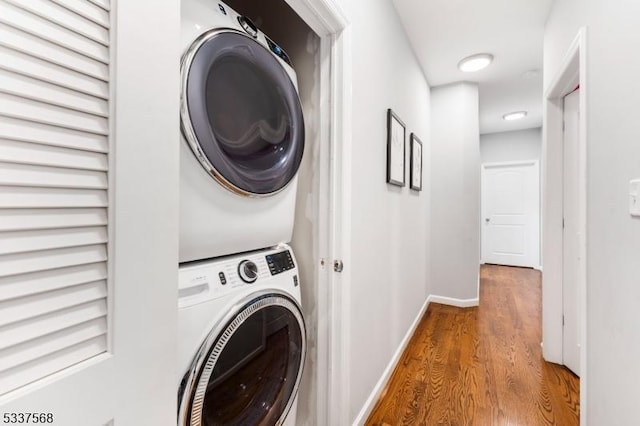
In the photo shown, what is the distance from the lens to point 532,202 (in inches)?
204

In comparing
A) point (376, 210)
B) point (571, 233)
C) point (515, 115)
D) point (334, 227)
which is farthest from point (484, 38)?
point (515, 115)

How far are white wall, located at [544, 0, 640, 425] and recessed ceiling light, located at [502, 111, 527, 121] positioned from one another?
3.36 meters

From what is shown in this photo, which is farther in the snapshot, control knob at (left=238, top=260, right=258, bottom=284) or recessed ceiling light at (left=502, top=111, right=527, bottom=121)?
recessed ceiling light at (left=502, top=111, right=527, bottom=121)

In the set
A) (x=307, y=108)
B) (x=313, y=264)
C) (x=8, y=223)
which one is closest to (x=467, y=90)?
(x=307, y=108)

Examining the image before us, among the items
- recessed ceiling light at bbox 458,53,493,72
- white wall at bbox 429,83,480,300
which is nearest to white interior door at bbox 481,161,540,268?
white wall at bbox 429,83,480,300

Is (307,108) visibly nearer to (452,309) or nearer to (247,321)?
(247,321)

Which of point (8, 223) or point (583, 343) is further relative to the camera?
point (583, 343)

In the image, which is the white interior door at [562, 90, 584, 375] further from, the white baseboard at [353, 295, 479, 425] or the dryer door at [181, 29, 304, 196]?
the dryer door at [181, 29, 304, 196]

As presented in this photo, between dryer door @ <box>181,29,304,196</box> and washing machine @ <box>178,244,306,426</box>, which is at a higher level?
dryer door @ <box>181,29,304,196</box>

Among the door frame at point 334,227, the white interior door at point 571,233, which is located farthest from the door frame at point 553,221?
the door frame at point 334,227

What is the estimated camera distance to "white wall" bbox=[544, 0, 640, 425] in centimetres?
97

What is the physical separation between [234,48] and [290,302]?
850mm

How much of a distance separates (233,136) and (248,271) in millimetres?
434

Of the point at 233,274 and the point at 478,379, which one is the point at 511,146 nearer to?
the point at 478,379
